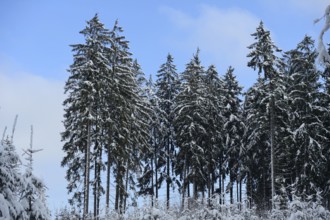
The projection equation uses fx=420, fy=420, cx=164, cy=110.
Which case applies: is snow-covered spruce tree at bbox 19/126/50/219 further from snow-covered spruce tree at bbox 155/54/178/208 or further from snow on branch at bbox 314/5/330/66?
snow-covered spruce tree at bbox 155/54/178/208

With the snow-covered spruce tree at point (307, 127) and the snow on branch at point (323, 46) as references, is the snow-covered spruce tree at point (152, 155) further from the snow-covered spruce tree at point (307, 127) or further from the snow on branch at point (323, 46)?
the snow on branch at point (323, 46)

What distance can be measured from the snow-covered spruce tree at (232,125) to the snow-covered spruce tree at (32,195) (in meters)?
34.2

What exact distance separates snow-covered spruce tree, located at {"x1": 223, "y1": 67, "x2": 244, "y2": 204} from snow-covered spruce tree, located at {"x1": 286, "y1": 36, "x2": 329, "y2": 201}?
7499mm

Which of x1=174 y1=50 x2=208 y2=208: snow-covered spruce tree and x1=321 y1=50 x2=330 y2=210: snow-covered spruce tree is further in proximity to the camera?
x1=174 y1=50 x2=208 y2=208: snow-covered spruce tree

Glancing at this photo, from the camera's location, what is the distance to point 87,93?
94.5ft

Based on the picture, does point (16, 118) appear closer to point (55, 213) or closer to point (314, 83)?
point (55, 213)

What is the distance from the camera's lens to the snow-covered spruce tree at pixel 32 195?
859cm

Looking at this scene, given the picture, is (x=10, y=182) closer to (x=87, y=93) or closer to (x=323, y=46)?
(x=323, y=46)

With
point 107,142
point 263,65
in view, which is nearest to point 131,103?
point 107,142

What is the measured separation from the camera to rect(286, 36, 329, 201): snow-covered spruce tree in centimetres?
3309

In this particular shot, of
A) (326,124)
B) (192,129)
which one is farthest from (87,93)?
(326,124)

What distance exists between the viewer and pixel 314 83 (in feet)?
113

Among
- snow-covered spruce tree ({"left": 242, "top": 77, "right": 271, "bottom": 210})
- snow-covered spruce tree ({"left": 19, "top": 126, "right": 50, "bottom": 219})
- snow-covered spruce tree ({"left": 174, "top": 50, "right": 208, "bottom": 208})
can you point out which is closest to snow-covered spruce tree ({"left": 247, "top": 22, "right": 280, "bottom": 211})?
snow-covered spruce tree ({"left": 242, "top": 77, "right": 271, "bottom": 210})

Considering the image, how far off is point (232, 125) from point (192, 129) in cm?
605
